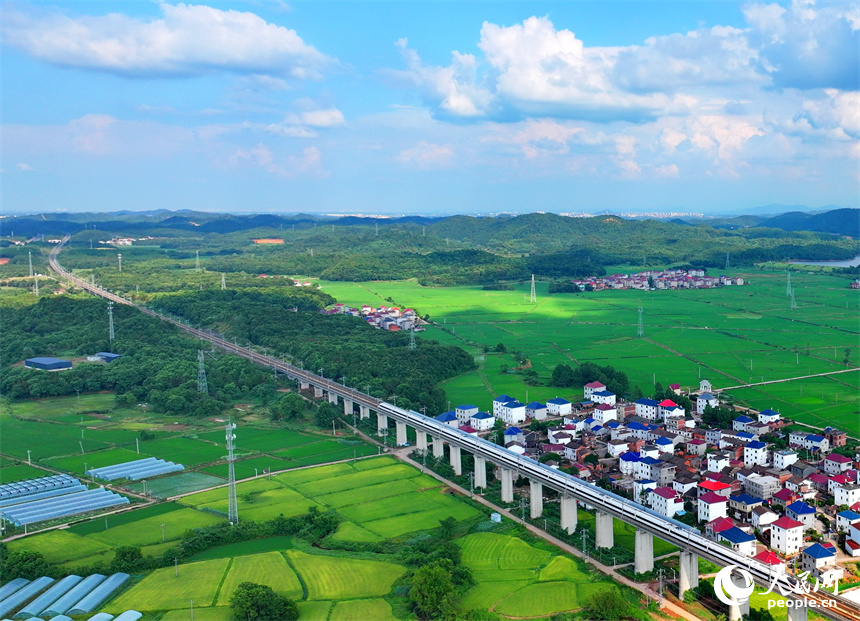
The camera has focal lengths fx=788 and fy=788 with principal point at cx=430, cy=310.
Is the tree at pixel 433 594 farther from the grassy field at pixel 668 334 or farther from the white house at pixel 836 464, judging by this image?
the grassy field at pixel 668 334

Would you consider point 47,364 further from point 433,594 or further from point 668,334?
point 668,334

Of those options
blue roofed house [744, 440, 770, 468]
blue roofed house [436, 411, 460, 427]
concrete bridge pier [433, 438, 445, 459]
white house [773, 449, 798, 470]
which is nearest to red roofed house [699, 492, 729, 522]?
white house [773, 449, 798, 470]

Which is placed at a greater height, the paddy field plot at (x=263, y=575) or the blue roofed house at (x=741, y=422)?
the blue roofed house at (x=741, y=422)

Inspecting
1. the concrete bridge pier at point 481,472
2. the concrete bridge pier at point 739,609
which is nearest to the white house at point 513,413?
the concrete bridge pier at point 481,472

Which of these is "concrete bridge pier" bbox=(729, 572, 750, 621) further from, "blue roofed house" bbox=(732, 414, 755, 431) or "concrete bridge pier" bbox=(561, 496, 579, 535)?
"blue roofed house" bbox=(732, 414, 755, 431)

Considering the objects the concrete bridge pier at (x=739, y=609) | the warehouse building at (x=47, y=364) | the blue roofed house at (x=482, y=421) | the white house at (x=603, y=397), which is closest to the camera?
the concrete bridge pier at (x=739, y=609)

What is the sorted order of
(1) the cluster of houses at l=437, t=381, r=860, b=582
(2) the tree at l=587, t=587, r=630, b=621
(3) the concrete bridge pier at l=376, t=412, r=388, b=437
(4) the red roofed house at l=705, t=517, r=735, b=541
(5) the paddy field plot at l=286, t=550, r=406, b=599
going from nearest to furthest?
(2) the tree at l=587, t=587, r=630, b=621, (5) the paddy field plot at l=286, t=550, r=406, b=599, (4) the red roofed house at l=705, t=517, r=735, b=541, (1) the cluster of houses at l=437, t=381, r=860, b=582, (3) the concrete bridge pier at l=376, t=412, r=388, b=437
